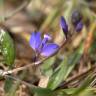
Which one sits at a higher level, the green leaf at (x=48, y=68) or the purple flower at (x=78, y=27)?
the purple flower at (x=78, y=27)

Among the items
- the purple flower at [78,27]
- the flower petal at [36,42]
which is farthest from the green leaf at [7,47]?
the purple flower at [78,27]

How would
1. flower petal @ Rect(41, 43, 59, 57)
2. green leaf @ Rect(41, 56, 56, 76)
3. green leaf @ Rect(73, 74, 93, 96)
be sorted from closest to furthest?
green leaf @ Rect(73, 74, 93, 96) < flower petal @ Rect(41, 43, 59, 57) < green leaf @ Rect(41, 56, 56, 76)

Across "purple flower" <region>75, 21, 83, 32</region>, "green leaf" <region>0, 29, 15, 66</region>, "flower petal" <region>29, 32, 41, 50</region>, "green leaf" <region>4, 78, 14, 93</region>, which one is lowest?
"green leaf" <region>4, 78, 14, 93</region>

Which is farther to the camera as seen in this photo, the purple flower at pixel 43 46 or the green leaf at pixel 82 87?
the purple flower at pixel 43 46

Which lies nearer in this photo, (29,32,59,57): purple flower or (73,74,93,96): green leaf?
(73,74,93,96): green leaf

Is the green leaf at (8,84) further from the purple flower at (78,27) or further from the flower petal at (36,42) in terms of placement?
the purple flower at (78,27)

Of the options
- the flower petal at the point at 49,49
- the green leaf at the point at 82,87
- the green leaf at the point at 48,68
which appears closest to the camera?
the green leaf at the point at 82,87

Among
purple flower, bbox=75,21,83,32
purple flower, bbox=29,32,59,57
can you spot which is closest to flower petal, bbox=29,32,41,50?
purple flower, bbox=29,32,59,57

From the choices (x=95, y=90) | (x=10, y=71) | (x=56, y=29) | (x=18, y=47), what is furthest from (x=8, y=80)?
(x=56, y=29)

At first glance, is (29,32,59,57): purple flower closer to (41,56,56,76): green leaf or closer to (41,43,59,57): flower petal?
Result: (41,43,59,57): flower petal
